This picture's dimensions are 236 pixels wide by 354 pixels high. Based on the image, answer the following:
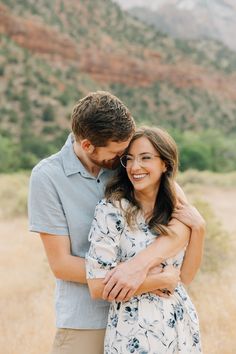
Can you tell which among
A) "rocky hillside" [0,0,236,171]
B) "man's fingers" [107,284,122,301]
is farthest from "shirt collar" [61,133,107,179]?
"rocky hillside" [0,0,236,171]

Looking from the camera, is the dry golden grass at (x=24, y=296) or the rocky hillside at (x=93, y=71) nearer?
the dry golden grass at (x=24, y=296)

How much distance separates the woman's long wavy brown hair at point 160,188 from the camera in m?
2.61

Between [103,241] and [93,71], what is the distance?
3573 cm

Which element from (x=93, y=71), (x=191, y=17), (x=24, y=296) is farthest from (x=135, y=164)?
(x=191, y=17)

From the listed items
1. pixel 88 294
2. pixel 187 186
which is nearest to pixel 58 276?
pixel 88 294

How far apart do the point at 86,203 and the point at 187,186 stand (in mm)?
14204

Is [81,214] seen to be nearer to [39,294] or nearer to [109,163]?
[109,163]

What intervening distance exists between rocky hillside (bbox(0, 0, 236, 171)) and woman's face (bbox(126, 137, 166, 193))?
86.9ft

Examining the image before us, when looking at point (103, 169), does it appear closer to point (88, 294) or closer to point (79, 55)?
point (88, 294)

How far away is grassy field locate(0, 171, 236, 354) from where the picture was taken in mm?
5227

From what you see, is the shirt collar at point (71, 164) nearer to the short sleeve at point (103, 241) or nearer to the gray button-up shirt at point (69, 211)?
the gray button-up shirt at point (69, 211)

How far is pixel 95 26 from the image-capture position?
4025 cm

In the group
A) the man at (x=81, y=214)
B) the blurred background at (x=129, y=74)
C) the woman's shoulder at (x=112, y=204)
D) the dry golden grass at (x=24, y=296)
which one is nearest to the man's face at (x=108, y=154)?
the man at (x=81, y=214)

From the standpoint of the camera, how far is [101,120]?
2.45 meters
